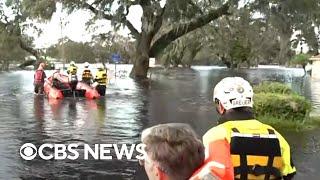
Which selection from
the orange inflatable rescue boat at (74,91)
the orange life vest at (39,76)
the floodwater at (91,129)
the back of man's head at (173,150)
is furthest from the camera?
the orange life vest at (39,76)

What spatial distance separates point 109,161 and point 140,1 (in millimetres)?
27952

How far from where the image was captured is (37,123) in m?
14.8

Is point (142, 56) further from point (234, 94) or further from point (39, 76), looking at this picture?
point (234, 94)

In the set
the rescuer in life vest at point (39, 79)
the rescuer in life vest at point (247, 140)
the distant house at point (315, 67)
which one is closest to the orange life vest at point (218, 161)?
the rescuer in life vest at point (247, 140)

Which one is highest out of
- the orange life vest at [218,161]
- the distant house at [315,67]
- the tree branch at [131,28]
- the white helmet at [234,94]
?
the tree branch at [131,28]

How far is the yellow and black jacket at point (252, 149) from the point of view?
349cm

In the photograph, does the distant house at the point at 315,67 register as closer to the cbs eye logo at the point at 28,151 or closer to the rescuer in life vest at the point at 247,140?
the cbs eye logo at the point at 28,151

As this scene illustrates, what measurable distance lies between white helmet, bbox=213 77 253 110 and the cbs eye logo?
680 cm

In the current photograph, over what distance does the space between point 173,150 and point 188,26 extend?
3658cm

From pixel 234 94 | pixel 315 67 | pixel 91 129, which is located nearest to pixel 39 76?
pixel 91 129

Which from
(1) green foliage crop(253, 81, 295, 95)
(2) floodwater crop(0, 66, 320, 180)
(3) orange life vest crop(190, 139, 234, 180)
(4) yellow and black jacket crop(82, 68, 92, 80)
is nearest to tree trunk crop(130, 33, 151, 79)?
(4) yellow and black jacket crop(82, 68, 92, 80)

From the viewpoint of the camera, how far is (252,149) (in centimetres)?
353

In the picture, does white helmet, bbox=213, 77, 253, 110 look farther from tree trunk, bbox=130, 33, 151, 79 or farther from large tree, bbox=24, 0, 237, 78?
tree trunk, bbox=130, 33, 151, 79

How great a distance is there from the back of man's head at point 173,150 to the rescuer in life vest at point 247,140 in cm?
40
